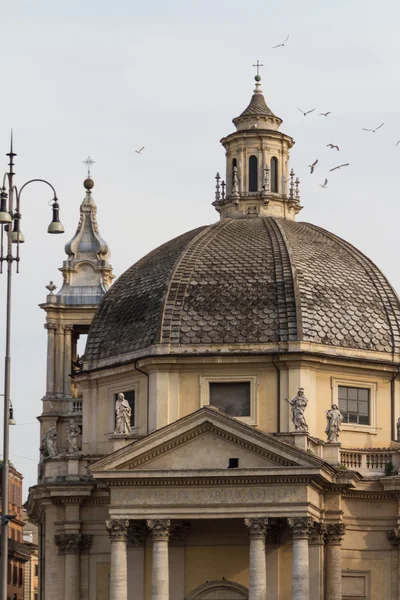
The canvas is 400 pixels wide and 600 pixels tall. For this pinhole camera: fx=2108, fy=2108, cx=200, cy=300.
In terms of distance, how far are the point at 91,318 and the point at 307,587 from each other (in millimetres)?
20232

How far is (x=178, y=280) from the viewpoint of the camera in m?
77.6

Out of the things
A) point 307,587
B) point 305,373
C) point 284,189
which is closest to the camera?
point 307,587

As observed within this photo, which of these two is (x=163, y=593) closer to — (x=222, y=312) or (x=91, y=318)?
(x=222, y=312)

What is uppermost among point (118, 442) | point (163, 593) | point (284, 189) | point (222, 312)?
point (284, 189)

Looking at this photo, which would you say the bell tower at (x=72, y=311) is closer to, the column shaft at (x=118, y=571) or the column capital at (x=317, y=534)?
the column shaft at (x=118, y=571)

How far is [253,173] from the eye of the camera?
84.3 m

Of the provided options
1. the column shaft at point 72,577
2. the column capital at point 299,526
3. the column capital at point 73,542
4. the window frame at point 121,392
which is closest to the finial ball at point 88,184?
the window frame at point 121,392

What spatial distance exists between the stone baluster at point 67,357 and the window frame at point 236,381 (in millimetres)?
11597

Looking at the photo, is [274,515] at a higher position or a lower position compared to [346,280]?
lower

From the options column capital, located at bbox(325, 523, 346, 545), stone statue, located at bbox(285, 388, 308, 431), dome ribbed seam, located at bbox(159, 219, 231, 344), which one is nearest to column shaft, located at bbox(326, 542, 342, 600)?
column capital, located at bbox(325, 523, 346, 545)

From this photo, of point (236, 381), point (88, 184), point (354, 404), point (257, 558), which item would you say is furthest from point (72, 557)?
point (88, 184)

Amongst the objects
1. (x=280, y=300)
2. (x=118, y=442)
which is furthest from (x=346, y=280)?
(x=118, y=442)

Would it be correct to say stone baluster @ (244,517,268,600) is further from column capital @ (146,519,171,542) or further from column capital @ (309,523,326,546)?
column capital @ (146,519,171,542)

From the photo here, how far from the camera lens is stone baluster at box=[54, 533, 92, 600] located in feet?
251
